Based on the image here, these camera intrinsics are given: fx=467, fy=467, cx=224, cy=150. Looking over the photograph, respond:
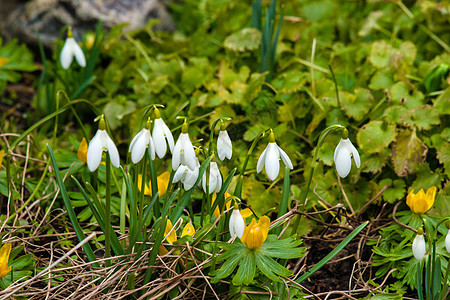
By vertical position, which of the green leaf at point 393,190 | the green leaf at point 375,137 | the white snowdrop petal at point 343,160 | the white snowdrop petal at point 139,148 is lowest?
the green leaf at point 393,190

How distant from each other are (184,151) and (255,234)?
1.19 feet

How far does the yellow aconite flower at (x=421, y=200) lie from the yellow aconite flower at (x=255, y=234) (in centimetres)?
68

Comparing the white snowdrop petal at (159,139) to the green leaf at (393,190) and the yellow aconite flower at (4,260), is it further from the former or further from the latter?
the green leaf at (393,190)

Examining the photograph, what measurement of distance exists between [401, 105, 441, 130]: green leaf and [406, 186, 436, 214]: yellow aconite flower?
21.6 inches

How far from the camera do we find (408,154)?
7.43 feet

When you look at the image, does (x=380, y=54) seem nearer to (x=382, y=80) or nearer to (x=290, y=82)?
(x=382, y=80)

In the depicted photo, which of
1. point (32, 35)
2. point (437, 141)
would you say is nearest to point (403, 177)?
point (437, 141)

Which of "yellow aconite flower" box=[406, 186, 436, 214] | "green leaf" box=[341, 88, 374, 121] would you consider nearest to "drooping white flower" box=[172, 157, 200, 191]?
"yellow aconite flower" box=[406, 186, 436, 214]

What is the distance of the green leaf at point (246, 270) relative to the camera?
5.01 ft

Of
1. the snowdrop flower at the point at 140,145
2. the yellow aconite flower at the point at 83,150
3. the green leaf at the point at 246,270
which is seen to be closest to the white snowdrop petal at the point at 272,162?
the green leaf at the point at 246,270

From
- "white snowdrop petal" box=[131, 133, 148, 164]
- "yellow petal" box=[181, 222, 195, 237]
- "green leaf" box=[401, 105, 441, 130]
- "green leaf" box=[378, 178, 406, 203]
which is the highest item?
"white snowdrop petal" box=[131, 133, 148, 164]

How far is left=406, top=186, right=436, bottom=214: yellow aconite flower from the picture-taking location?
6.14ft

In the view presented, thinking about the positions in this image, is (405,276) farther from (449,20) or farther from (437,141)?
(449,20)

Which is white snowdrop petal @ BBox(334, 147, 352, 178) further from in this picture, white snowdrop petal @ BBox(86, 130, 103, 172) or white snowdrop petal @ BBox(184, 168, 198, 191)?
white snowdrop petal @ BBox(86, 130, 103, 172)
